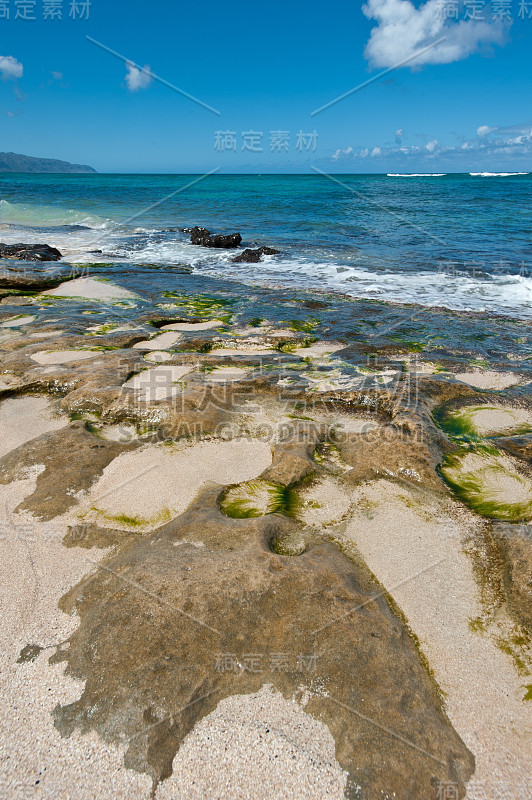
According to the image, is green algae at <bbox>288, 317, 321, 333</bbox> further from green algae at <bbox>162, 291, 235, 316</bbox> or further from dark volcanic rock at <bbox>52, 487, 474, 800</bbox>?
dark volcanic rock at <bbox>52, 487, 474, 800</bbox>

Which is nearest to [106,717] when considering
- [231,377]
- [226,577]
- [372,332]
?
[226,577]

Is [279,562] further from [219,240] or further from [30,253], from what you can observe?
[219,240]

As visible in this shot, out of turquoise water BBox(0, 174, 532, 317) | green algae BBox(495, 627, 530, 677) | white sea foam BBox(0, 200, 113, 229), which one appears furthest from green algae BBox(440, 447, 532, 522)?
white sea foam BBox(0, 200, 113, 229)

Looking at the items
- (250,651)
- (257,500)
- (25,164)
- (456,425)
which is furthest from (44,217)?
(25,164)

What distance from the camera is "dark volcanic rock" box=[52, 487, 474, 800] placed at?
67.2 inches

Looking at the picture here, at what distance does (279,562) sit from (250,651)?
1.59 feet

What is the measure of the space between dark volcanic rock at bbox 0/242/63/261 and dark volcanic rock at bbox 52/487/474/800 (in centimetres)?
1197

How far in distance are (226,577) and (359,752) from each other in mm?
898

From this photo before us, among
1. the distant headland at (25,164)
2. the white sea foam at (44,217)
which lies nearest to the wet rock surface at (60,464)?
the white sea foam at (44,217)

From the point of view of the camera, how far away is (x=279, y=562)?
7.86 feet

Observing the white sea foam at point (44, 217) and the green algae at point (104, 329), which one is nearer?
the green algae at point (104, 329)

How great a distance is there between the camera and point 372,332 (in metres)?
6.94

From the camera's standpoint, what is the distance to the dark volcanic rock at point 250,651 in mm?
1707

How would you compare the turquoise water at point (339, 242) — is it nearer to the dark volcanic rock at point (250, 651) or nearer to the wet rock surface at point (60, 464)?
the wet rock surface at point (60, 464)
